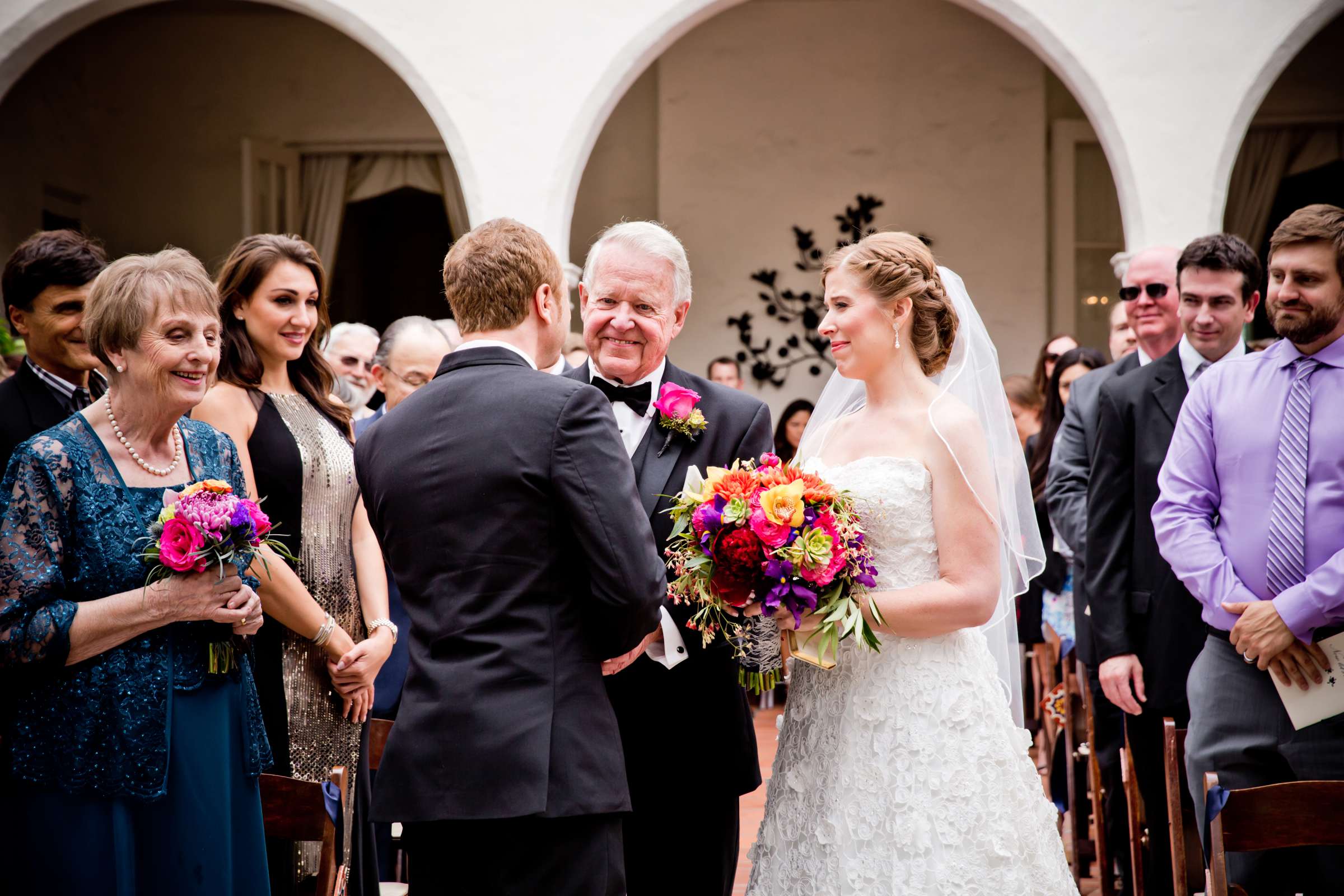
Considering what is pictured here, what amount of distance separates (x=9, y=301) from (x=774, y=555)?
237cm

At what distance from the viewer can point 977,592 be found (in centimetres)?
295

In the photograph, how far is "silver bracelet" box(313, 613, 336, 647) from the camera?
339 cm

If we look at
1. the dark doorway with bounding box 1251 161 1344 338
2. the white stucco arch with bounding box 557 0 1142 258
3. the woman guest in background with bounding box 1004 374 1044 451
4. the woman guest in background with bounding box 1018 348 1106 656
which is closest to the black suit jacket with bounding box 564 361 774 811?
the woman guest in background with bounding box 1018 348 1106 656

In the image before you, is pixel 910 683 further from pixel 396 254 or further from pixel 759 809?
pixel 396 254

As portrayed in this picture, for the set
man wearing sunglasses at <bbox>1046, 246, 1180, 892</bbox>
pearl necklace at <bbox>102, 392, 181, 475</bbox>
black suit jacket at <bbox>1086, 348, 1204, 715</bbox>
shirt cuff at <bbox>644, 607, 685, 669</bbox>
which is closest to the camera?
pearl necklace at <bbox>102, 392, 181, 475</bbox>

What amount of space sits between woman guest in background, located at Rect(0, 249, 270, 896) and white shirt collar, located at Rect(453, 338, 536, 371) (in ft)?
2.24

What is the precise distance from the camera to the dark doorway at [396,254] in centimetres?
1412

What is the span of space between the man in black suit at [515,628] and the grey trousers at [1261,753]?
1819mm

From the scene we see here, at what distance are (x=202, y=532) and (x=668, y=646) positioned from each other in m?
1.08

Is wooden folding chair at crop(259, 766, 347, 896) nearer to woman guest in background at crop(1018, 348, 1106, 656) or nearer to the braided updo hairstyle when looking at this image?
the braided updo hairstyle

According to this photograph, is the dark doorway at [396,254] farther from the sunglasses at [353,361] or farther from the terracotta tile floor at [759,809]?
the sunglasses at [353,361]

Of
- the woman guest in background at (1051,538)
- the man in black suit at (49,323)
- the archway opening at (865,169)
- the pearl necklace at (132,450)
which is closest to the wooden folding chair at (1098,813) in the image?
the woman guest in background at (1051,538)

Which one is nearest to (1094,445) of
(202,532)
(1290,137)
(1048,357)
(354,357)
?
(1048,357)

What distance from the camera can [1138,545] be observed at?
163 inches
